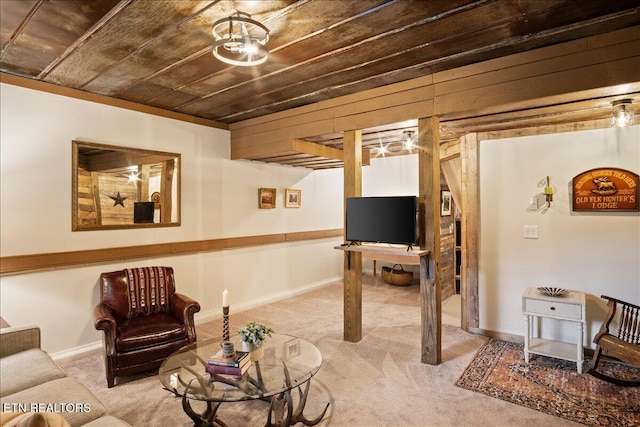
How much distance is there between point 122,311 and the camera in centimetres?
320

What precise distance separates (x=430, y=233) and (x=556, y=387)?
1.45 meters

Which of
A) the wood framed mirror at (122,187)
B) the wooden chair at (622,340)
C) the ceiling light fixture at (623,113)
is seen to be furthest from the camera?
the wood framed mirror at (122,187)

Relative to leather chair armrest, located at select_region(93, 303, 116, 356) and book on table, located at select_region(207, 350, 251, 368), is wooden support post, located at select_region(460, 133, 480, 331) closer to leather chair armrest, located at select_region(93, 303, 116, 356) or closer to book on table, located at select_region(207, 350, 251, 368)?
book on table, located at select_region(207, 350, 251, 368)

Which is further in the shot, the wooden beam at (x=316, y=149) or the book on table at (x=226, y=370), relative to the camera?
the wooden beam at (x=316, y=149)


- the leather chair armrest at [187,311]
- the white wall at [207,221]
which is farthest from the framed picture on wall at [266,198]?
the leather chair armrest at [187,311]

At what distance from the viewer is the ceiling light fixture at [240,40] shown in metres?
2.06

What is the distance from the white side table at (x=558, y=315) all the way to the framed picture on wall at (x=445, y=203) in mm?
2818

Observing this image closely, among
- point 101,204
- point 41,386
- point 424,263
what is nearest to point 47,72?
point 101,204

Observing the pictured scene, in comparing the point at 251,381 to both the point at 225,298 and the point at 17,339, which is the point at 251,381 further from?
the point at 17,339

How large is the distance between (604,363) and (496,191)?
5.82 ft

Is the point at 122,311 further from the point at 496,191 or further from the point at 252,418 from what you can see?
the point at 496,191

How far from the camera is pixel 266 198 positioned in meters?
5.18

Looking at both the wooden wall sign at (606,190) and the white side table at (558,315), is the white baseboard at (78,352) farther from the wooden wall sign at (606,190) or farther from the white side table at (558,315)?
the wooden wall sign at (606,190)

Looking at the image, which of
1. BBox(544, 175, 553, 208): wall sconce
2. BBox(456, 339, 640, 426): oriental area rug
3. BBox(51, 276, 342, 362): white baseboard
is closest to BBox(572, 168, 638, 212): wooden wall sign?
BBox(544, 175, 553, 208): wall sconce
